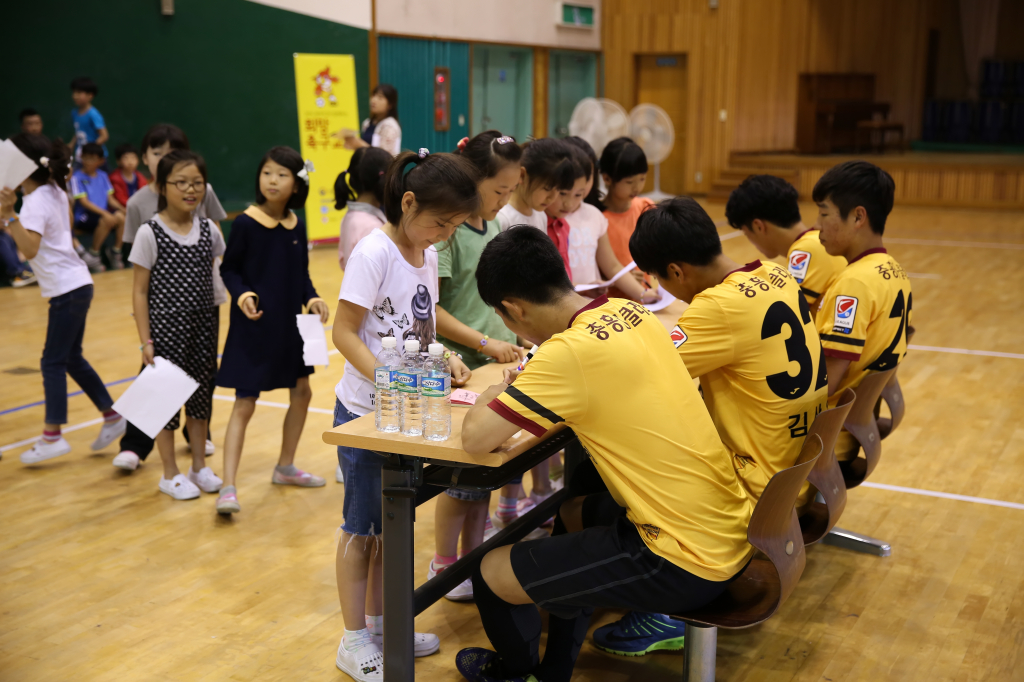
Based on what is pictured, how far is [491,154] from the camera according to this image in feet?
9.13

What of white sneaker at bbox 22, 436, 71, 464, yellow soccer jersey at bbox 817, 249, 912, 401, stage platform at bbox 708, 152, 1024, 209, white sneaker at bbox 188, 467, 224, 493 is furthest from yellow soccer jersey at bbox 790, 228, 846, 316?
stage platform at bbox 708, 152, 1024, 209

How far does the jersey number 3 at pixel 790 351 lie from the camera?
2.30 meters

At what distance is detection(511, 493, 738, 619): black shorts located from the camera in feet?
6.58

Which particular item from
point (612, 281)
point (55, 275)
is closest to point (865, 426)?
point (612, 281)

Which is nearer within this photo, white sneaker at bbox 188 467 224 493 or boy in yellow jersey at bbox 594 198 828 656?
boy in yellow jersey at bbox 594 198 828 656

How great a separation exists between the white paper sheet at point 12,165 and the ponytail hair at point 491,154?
1.91 meters

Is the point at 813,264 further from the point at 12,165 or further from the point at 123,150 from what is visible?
the point at 123,150

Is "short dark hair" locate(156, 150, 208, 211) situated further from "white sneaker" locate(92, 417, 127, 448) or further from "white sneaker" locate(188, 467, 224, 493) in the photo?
"white sneaker" locate(92, 417, 127, 448)

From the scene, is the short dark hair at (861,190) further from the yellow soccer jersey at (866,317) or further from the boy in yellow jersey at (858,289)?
the yellow soccer jersey at (866,317)

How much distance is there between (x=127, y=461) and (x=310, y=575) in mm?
1322

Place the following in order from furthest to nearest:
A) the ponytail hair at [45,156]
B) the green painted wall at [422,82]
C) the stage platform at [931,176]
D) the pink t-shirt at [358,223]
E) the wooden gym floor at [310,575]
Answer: the stage platform at [931,176] → the green painted wall at [422,82] → the ponytail hair at [45,156] → the pink t-shirt at [358,223] → the wooden gym floor at [310,575]

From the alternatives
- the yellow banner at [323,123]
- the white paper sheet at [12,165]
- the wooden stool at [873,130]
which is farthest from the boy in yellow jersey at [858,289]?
the wooden stool at [873,130]

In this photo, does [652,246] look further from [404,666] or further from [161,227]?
[161,227]

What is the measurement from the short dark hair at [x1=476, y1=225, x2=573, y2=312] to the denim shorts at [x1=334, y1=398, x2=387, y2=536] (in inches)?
23.1
